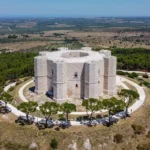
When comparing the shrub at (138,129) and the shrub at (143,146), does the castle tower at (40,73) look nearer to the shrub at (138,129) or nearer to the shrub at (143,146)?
the shrub at (138,129)

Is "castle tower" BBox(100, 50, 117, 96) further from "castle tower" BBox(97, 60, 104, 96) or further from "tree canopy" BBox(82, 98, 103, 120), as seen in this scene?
"tree canopy" BBox(82, 98, 103, 120)

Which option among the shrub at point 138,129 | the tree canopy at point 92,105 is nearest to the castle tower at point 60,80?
the tree canopy at point 92,105

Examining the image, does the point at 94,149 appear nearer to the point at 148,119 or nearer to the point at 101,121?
the point at 101,121

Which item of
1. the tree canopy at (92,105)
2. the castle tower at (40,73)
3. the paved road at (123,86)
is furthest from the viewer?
the castle tower at (40,73)

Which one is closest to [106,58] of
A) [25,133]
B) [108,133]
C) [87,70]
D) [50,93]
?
[87,70]

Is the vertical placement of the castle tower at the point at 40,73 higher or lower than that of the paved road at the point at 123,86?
higher

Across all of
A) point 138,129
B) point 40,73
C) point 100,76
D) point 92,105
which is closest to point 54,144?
point 92,105

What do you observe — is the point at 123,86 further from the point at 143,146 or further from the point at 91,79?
the point at 143,146
